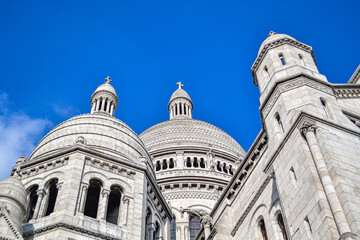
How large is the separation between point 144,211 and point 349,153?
12301 mm

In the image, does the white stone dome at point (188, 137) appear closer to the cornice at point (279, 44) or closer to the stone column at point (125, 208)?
the stone column at point (125, 208)

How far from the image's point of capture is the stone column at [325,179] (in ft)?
40.4

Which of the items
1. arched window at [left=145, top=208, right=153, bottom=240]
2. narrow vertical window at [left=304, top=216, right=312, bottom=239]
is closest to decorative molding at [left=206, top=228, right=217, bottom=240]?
arched window at [left=145, top=208, right=153, bottom=240]

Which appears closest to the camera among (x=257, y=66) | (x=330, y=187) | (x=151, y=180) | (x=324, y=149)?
(x=330, y=187)

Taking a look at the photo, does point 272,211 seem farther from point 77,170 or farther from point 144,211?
point 77,170

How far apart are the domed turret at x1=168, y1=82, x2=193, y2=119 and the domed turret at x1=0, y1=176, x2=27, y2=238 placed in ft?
112

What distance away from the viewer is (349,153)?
1491 cm

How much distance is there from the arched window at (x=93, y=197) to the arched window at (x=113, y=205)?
0.69 meters

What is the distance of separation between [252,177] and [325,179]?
21.6 feet

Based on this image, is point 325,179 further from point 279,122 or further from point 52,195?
point 52,195

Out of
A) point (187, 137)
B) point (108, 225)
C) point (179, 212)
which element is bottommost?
point (108, 225)

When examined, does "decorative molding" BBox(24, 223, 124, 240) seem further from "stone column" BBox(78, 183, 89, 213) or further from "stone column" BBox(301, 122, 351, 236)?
"stone column" BBox(301, 122, 351, 236)

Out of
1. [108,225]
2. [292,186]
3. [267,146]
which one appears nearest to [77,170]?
[108,225]

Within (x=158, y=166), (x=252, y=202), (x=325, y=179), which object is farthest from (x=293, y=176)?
(x=158, y=166)
